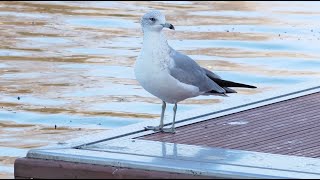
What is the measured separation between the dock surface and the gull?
0.85 feet

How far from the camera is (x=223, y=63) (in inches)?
462

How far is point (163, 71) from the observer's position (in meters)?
6.25

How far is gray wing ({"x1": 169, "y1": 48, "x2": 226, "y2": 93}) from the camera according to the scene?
6.39 m

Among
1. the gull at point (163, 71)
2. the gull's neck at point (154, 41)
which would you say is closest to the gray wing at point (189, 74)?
the gull at point (163, 71)

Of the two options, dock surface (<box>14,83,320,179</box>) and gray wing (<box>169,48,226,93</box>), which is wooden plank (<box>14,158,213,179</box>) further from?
gray wing (<box>169,48,226,93</box>)

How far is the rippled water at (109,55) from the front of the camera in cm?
926

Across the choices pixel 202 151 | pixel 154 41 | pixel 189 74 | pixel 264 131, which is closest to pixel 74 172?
pixel 202 151

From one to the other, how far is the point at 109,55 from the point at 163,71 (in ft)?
19.7

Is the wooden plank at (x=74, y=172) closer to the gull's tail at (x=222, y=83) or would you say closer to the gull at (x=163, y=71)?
the gull at (x=163, y=71)

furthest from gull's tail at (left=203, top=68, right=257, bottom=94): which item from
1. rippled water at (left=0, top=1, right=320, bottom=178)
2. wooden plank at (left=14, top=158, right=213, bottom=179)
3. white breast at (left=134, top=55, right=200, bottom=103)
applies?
rippled water at (left=0, top=1, right=320, bottom=178)

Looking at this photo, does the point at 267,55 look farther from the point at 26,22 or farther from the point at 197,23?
the point at 26,22

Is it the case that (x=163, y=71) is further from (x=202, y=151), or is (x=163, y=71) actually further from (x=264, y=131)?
(x=264, y=131)

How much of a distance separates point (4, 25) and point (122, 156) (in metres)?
8.46

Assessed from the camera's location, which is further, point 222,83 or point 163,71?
point 222,83
